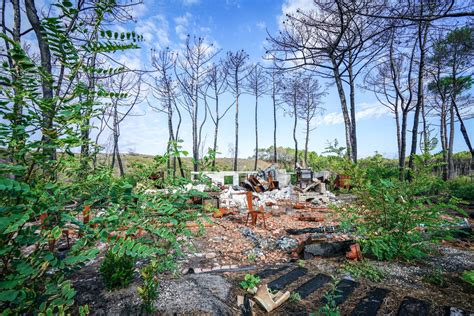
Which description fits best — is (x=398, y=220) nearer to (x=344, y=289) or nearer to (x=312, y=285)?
(x=344, y=289)

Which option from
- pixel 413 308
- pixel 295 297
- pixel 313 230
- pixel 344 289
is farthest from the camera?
pixel 313 230

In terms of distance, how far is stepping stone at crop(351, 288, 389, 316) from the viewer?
204 cm

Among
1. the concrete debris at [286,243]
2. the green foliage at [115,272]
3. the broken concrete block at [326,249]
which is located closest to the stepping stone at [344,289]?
the broken concrete block at [326,249]

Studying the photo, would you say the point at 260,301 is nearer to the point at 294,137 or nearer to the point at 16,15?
the point at 16,15

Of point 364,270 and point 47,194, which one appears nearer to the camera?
point 47,194

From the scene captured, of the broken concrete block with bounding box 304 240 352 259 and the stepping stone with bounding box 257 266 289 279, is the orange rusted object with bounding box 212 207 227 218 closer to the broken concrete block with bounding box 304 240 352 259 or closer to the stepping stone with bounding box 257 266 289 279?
the stepping stone with bounding box 257 266 289 279

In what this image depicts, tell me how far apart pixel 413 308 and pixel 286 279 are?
1.18 m

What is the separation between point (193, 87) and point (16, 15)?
1659cm

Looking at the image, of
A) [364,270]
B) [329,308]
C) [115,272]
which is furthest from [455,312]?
[115,272]

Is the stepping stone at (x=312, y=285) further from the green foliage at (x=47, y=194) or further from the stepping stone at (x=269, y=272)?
the green foliage at (x=47, y=194)

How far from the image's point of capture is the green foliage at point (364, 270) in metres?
2.60

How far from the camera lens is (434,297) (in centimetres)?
219

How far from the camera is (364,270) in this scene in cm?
272

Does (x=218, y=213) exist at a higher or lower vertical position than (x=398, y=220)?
higher
